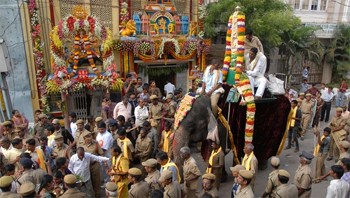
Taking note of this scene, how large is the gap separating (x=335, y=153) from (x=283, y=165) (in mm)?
1480

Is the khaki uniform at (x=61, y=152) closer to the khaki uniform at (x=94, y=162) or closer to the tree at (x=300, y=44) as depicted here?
the khaki uniform at (x=94, y=162)

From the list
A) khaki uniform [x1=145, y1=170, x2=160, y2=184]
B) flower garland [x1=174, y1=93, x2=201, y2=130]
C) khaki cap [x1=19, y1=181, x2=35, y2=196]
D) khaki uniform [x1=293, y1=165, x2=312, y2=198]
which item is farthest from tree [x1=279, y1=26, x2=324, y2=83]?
khaki cap [x1=19, y1=181, x2=35, y2=196]

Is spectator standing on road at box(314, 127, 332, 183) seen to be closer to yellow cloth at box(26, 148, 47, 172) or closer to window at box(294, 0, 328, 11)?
yellow cloth at box(26, 148, 47, 172)

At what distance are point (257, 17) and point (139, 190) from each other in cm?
1051

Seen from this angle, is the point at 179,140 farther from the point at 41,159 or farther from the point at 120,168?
the point at 41,159

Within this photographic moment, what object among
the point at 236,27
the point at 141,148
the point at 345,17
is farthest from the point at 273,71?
the point at 141,148

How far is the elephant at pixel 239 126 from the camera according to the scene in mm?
5715

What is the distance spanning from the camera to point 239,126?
6539mm

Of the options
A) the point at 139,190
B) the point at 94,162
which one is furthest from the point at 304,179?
the point at 94,162

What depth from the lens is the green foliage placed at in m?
17.0

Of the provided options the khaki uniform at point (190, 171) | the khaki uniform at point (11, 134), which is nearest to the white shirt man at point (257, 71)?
the khaki uniform at point (190, 171)

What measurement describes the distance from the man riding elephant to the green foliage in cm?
1379

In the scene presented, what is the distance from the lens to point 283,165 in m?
7.75

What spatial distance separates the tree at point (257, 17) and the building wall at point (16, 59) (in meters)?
7.60
